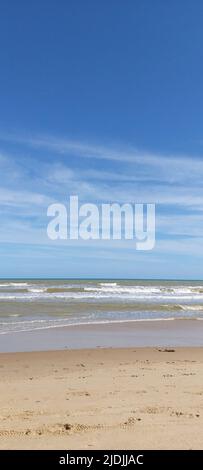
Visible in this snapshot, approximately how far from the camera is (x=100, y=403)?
5875 millimetres

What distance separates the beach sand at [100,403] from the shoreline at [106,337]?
74.5 inches

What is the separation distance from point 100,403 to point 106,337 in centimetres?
805

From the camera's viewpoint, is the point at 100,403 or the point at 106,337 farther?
the point at 106,337

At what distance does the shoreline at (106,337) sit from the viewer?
12.0m

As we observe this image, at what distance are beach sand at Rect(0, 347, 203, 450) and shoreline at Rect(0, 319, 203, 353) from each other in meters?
1.89

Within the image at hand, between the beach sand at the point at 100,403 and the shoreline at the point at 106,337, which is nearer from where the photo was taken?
the beach sand at the point at 100,403

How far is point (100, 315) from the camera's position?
67.8 feet

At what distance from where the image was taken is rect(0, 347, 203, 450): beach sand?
4457mm

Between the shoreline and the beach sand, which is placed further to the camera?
the shoreline

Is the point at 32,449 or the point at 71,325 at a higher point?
the point at 71,325
